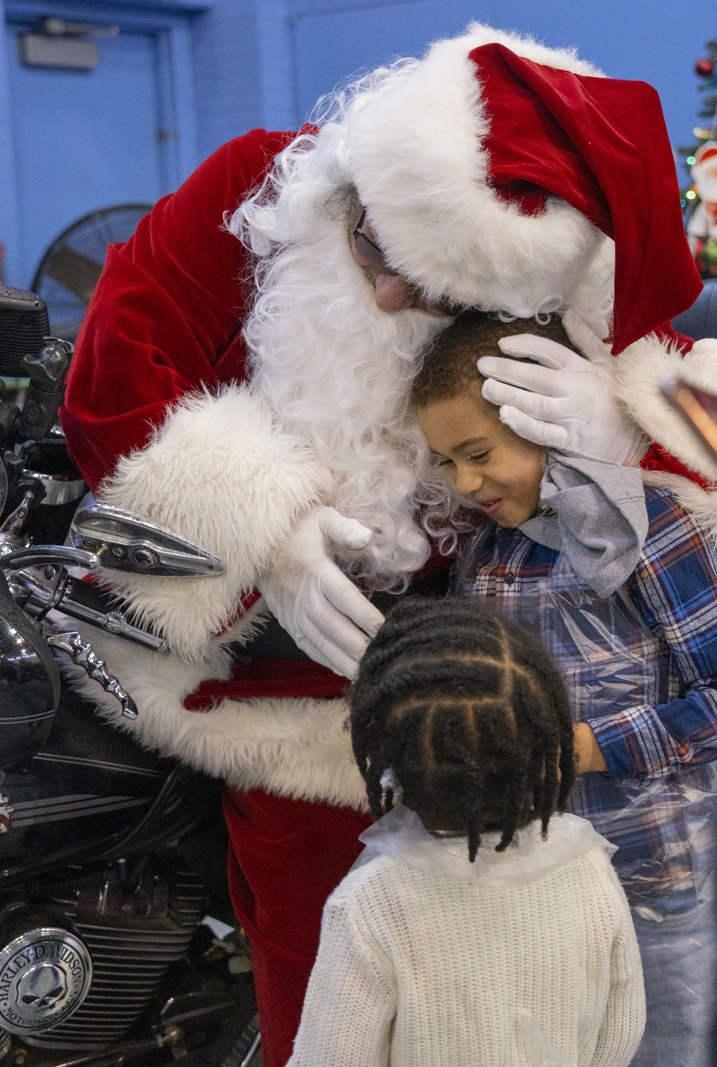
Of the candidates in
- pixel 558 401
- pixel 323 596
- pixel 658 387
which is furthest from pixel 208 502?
pixel 658 387

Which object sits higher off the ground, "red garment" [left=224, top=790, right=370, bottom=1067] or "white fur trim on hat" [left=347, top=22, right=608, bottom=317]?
"white fur trim on hat" [left=347, top=22, right=608, bottom=317]

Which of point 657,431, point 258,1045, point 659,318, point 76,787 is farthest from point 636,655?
point 258,1045

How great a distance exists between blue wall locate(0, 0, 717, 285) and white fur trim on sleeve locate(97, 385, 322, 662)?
11.6 ft

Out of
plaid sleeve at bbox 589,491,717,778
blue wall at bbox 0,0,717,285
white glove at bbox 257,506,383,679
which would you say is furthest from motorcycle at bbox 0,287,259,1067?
blue wall at bbox 0,0,717,285

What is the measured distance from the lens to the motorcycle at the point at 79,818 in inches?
50.8

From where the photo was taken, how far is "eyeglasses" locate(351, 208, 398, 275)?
137cm

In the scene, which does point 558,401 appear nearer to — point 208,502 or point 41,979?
point 208,502

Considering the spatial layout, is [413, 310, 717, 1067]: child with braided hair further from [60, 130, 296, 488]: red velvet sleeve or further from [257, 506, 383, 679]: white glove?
[60, 130, 296, 488]: red velvet sleeve

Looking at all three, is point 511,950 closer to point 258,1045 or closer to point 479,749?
point 479,749

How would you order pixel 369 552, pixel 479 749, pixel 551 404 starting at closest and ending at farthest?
pixel 479 749
pixel 551 404
pixel 369 552

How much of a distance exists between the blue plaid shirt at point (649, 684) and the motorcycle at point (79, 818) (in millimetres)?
417

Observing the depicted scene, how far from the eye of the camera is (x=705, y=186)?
337 cm

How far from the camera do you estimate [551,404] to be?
1.28 m

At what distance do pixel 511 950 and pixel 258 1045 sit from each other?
2.58 ft
